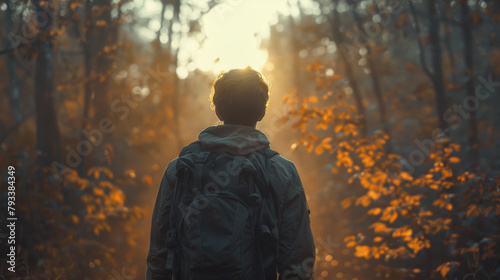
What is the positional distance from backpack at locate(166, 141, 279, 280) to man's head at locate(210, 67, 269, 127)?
9.7 inches

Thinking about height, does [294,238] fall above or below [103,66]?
below

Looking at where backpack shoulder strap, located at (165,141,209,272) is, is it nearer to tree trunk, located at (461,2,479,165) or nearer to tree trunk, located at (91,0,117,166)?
tree trunk, located at (461,2,479,165)

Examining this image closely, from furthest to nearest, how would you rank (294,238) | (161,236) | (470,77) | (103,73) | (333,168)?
(103,73) → (333,168) → (470,77) → (161,236) → (294,238)

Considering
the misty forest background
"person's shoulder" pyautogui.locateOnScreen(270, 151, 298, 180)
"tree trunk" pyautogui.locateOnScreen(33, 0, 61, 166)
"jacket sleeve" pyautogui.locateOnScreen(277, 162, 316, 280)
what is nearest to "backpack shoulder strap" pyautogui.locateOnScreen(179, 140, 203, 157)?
"person's shoulder" pyautogui.locateOnScreen(270, 151, 298, 180)

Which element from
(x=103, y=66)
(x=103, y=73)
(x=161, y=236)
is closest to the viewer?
(x=161, y=236)

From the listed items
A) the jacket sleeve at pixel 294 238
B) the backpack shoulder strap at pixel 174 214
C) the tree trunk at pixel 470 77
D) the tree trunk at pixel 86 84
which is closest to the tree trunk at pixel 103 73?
the tree trunk at pixel 86 84

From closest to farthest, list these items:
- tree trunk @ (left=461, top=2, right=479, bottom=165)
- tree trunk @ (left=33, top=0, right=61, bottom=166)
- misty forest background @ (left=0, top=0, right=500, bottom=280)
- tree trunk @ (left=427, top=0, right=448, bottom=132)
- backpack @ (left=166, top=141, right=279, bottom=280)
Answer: backpack @ (left=166, top=141, right=279, bottom=280), misty forest background @ (left=0, top=0, right=500, bottom=280), tree trunk @ (left=427, top=0, right=448, bottom=132), tree trunk @ (left=461, top=2, right=479, bottom=165), tree trunk @ (left=33, top=0, right=61, bottom=166)

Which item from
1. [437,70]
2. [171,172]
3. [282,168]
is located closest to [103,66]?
[437,70]

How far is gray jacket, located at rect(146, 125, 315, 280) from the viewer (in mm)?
2213

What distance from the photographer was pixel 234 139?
231 centimetres

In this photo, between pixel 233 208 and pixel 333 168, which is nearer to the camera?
pixel 233 208

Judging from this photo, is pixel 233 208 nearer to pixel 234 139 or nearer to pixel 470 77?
pixel 234 139

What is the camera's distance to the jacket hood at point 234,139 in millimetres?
Result: 2289

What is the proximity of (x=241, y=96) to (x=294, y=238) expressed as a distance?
2.69 ft
